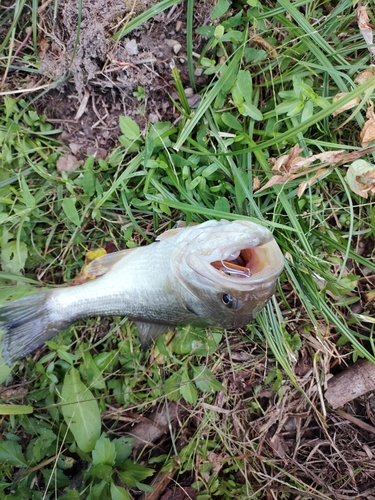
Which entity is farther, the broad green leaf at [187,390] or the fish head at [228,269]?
the broad green leaf at [187,390]

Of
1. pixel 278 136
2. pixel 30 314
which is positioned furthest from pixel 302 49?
pixel 30 314

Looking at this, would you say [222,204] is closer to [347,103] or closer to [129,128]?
[129,128]

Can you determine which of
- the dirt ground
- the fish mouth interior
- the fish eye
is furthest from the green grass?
the fish eye

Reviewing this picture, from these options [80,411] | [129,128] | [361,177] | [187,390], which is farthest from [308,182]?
[80,411]

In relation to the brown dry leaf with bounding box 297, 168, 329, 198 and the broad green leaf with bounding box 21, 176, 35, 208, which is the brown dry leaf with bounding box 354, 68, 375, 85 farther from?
the broad green leaf with bounding box 21, 176, 35, 208

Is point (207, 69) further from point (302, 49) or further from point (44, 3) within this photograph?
point (44, 3)

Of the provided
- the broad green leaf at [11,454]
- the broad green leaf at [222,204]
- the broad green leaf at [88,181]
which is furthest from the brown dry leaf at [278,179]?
the broad green leaf at [11,454]

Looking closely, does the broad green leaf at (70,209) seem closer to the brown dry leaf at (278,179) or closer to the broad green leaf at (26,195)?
the broad green leaf at (26,195)

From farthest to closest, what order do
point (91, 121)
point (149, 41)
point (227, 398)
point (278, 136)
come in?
point (227, 398)
point (91, 121)
point (149, 41)
point (278, 136)
